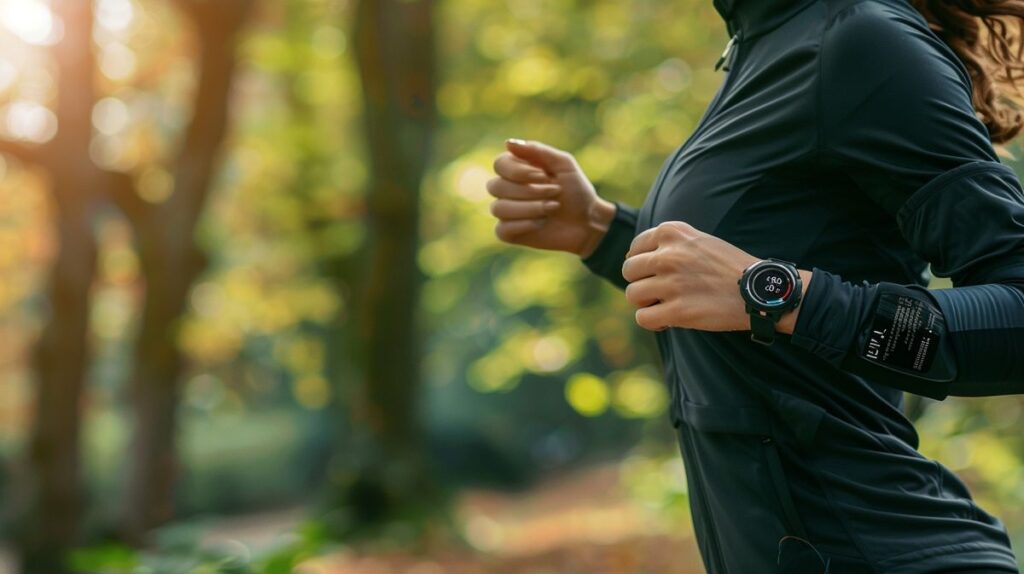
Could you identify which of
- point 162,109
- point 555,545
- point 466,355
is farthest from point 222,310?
point 555,545

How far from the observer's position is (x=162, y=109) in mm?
16594

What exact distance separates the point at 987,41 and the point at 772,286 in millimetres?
703

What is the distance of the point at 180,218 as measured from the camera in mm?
10797

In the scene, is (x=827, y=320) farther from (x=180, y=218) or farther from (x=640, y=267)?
(x=180, y=218)

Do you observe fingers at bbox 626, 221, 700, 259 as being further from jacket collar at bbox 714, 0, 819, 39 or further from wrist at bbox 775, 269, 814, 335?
jacket collar at bbox 714, 0, 819, 39

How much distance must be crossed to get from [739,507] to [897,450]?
23cm

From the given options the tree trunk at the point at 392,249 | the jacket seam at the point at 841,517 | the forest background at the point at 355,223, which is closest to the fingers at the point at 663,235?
the jacket seam at the point at 841,517

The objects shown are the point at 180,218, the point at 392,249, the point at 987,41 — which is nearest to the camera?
the point at 987,41

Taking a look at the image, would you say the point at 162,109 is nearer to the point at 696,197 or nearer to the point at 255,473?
the point at 255,473

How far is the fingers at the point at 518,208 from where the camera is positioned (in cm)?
216

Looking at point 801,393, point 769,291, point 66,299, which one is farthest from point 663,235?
point 66,299

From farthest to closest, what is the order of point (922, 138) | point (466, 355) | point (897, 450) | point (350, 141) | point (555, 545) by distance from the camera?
point (466, 355) → point (350, 141) → point (555, 545) → point (897, 450) → point (922, 138)

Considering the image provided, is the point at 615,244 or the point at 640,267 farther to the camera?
the point at 615,244

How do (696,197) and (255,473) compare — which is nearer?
(696,197)
